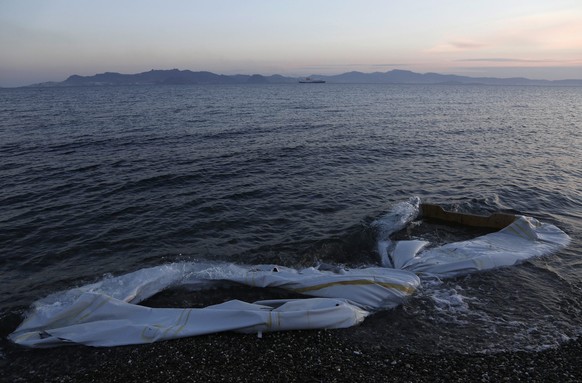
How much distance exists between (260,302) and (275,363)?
249cm

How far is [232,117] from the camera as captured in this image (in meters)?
57.8

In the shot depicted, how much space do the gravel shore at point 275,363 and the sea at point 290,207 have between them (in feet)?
1.96

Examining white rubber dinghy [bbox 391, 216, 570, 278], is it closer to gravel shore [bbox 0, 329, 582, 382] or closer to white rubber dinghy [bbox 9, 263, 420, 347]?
white rubber dinghy [bbox 9, 263, 420, 347]

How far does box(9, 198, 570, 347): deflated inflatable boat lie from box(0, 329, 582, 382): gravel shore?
354 millimetres

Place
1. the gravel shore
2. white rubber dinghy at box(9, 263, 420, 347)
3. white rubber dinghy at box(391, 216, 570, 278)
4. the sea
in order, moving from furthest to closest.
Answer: white rubber dinghy at box(391, 216, 570, 278)
the sea
white rubber dinghy at box(9, 263, 420, 347)
the gravel shore

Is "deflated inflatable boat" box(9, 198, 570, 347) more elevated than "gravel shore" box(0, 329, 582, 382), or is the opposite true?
"deflated inflatable boat" box(9, 198, 570, 347)

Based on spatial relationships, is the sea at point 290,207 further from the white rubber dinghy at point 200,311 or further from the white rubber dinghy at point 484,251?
the white rubber dinghy at point 200,311

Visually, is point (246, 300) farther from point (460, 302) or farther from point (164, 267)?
point (460, 302)

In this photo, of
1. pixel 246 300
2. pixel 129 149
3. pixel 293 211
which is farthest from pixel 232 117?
pixel 246 300

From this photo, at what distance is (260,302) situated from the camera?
11.5 m

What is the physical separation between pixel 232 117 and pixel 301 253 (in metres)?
44.9

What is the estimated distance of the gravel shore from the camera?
8836mm

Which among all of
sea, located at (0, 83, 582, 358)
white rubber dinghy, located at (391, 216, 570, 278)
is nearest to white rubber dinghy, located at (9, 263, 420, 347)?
sea, located at (0, 83, 582, 358)

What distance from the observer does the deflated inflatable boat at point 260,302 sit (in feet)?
34.1
